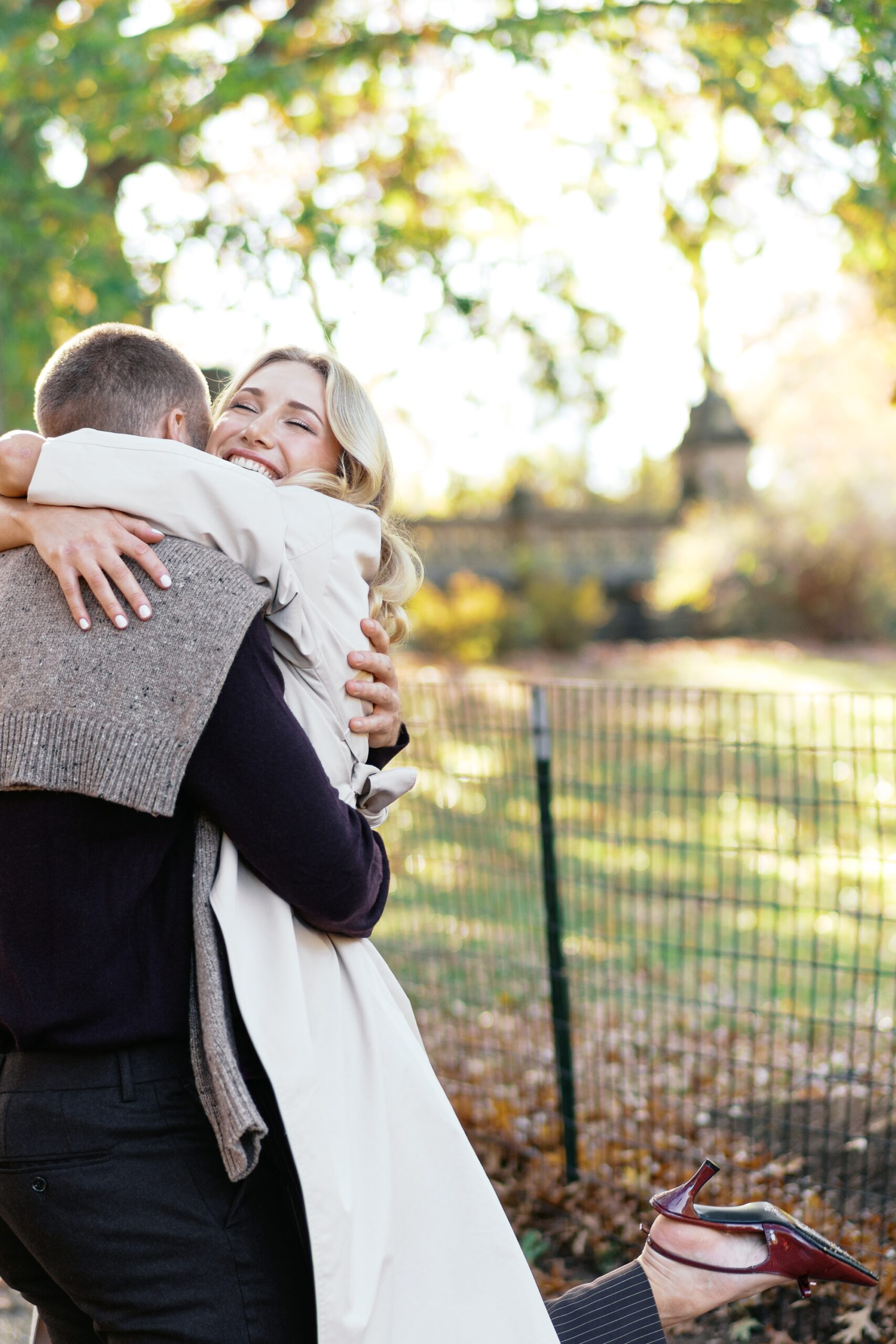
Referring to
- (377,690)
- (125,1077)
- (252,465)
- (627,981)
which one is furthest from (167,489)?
(627,981)

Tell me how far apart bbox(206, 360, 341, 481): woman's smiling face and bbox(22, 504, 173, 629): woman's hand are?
1.48 feet

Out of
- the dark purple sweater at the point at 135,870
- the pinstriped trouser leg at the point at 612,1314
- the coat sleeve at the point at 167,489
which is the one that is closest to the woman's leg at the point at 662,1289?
the pinstriped trouser leg at the point at 612,1314

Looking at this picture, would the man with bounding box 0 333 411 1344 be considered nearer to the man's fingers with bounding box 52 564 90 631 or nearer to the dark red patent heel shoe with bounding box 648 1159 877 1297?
the man's fingers with bounding box 52 564 90 631

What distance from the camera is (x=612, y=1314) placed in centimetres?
218

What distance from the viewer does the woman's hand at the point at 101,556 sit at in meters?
1.54

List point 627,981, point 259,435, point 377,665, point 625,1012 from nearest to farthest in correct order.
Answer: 1. point 377,665
2. point 259,435
3. point 625,1012
4. point 627,981

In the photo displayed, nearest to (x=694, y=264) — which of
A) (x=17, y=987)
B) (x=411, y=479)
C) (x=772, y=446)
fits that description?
(x=17, y=987)

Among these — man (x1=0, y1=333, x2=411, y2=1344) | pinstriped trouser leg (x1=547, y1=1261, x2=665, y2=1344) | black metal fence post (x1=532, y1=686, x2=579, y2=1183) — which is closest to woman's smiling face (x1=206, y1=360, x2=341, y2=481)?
man (x1=0, y1=333, x2=411, y2=1344)

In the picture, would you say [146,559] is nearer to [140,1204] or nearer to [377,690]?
[377,690]

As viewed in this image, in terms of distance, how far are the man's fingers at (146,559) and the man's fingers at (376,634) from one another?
42 centimetres

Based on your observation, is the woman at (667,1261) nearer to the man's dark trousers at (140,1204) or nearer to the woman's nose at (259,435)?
the woman's nose at (259,435)

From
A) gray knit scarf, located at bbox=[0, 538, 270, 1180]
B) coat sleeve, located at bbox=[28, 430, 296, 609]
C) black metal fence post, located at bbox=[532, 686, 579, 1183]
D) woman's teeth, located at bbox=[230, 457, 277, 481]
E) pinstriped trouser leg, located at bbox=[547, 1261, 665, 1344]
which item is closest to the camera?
gray knit scarf, located at bbox=[0, 538, 270, 1180]

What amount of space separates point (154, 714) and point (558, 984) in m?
2.70

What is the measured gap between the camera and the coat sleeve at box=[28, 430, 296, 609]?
5.30 ft
